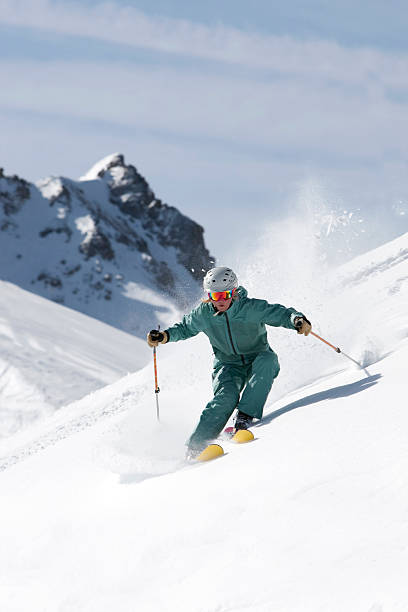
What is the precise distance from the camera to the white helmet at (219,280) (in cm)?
530

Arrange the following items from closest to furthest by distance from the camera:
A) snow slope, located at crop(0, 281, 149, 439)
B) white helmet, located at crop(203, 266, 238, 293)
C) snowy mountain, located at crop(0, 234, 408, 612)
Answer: snowy mountain, located at crop(0, 234, 408, 612), white helmet, located at crop(203, 266, 238, 293), snow slope, located at crop(0, 281, 149, 439)

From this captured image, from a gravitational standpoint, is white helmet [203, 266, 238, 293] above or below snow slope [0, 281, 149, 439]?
below

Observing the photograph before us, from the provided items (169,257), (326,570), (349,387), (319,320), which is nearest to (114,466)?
(349,387)

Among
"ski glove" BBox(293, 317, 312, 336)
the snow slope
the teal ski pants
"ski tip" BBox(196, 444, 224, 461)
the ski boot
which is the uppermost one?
the snow slope

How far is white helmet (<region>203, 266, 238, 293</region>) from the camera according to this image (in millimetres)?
5305

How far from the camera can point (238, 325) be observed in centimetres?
543

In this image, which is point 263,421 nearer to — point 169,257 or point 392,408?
point 392,408

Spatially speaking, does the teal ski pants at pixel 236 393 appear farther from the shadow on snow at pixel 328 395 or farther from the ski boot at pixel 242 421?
the shadow on snow at pixel 328 395

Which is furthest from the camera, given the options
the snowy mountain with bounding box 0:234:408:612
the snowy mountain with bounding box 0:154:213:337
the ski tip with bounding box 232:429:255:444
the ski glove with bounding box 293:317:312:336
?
the snowy mountain with bounding box 0:154:213:337

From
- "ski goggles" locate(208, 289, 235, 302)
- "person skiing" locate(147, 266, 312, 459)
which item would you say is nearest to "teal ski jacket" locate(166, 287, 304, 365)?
"person skiing" locate(147, 266, 312, 459)

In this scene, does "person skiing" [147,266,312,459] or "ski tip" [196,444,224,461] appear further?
"person skiing" [147,266,312,459]

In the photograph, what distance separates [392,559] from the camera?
258 cm

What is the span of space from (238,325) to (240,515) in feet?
7.72

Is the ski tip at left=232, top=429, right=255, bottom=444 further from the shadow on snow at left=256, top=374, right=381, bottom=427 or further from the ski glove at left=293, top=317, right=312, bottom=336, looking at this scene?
the ski glove at left=293, top=317, right=312, bottom=336
